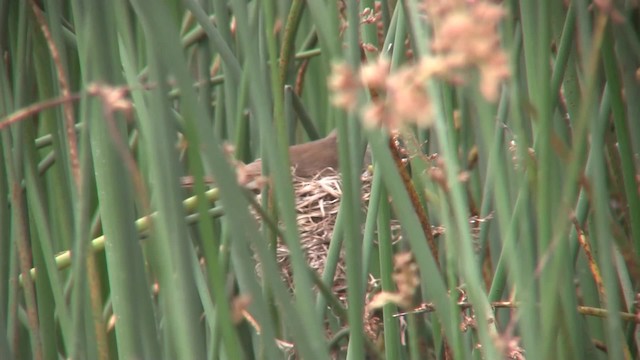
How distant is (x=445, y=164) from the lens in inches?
25.4

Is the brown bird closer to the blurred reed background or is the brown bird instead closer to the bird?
the bird

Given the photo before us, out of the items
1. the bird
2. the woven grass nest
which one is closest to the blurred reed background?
the woven grass nest

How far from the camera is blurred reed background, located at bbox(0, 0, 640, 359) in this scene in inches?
18.4

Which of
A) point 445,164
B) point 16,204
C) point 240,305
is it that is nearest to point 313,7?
point 445,164

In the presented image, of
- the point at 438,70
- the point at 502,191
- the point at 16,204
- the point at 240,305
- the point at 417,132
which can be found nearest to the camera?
the point at 438,70

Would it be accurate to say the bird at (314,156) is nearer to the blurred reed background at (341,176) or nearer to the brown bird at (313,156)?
the brown bird at (313,156)

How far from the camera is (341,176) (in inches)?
28.0

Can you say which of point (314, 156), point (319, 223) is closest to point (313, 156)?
point (314, 156)

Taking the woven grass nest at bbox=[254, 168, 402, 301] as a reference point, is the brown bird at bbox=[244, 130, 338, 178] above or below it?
above

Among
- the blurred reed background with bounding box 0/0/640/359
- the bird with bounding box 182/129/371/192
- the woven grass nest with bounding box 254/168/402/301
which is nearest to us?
the blurred reed background with bounding box 0/0/640/359

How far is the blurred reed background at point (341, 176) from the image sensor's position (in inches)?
18.4


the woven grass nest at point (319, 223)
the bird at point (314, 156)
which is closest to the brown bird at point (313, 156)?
the bird at point (314, 156)

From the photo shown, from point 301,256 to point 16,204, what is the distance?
1.70 feet

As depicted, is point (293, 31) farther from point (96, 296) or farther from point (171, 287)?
point (171, 287)
